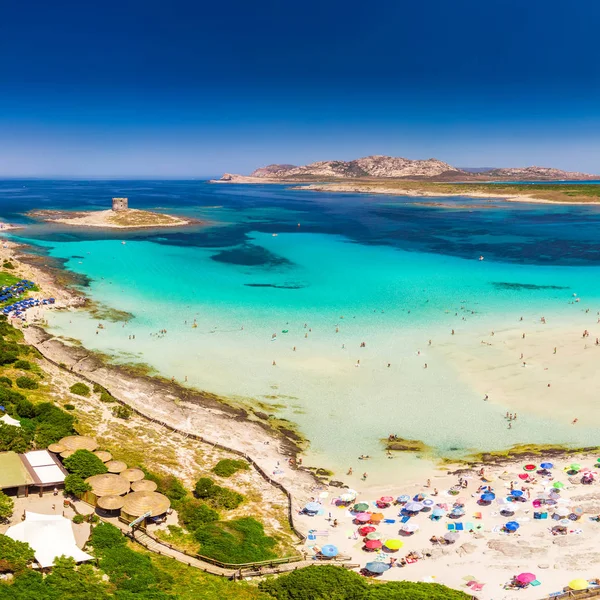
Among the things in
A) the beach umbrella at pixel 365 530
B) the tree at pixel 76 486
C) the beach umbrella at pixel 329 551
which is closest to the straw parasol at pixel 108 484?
the tree at pixel 76 486

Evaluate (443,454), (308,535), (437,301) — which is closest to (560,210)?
(437,301)

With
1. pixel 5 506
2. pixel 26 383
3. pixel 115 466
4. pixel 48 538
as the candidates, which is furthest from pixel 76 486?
pixel 26 383

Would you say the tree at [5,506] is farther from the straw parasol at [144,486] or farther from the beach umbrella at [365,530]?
the beach umbrella at [365,530]

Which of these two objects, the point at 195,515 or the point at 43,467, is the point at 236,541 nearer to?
the point at 195,515

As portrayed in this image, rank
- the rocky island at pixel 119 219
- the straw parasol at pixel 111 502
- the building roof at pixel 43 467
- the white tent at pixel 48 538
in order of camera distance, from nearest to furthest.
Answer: the white tent at pixel 48 538
the straw parasol at pixel 111 502
the building roof at pixel 43 467
the rocky island at pixel 119 219

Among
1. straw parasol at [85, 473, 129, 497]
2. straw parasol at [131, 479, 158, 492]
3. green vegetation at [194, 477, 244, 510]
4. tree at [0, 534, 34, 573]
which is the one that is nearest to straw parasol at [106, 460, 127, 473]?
straw parasol at [85, 473, 129, 497]

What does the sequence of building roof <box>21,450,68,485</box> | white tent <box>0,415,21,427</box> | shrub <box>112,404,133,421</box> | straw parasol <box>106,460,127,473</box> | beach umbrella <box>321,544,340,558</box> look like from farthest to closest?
shrub <box>112,404,133,421</box> → white tent <box>0,415,21,427</box> → straw parasol <box>106,460,127,473</box> → building roof <box>21,450,68,485</box> → beach umbrella <box>321,544,340,558</box>

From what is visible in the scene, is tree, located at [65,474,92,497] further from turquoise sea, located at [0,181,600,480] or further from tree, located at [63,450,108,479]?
turquoise sea, located at [0,181,600,480]
